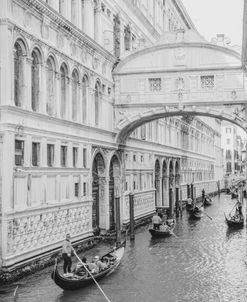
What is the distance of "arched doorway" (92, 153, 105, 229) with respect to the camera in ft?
76.9

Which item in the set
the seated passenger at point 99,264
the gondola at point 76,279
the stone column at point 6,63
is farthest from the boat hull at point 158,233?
the stone column at point 6,63

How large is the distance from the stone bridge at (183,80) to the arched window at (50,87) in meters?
6.70

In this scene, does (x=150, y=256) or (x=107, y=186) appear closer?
(x=150, y=256)

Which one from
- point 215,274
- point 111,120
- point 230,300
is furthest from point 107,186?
point 230,300

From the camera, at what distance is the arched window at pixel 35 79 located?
1725 cm

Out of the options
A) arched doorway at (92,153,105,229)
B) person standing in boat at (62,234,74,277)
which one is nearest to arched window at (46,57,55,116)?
person standing in boat at (62,234,74,277)

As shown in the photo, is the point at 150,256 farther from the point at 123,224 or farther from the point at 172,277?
the point at 123,224

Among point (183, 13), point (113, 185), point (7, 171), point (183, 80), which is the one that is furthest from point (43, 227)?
point (183, 13)

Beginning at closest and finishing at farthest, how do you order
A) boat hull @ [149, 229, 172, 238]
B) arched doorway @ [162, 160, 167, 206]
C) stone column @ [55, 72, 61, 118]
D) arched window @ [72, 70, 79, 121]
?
1. stone column @ [55, 72, 61, 118]
2. arched window @ [72, 70, 79, 121]
3. boat hull @ [149, 229, 172, 238]
4. arched doorway @ [162, 160, 167, 206]

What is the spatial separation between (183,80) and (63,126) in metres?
7.18

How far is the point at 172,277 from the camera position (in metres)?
16.2

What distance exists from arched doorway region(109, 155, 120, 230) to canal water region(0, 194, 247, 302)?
1.87 metres

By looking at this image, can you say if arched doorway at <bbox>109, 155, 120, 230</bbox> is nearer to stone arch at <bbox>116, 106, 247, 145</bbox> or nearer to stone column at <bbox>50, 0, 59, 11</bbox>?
stone arch at <bbox>116, 106, 247, 145</bbox>

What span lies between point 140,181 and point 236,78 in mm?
9021
